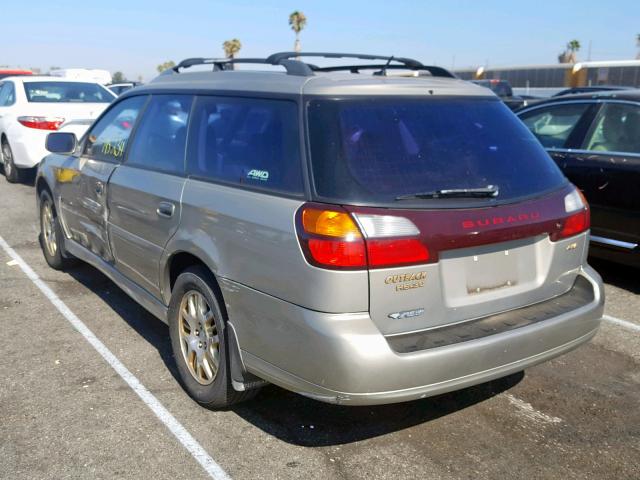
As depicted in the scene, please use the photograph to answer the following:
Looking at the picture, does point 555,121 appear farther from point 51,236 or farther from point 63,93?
point 63,93

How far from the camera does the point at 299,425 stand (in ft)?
11.5

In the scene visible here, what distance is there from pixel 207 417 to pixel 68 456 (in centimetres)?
70

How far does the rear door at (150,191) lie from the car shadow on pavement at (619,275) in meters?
4.00

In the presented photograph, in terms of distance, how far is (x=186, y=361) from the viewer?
3.77 metres

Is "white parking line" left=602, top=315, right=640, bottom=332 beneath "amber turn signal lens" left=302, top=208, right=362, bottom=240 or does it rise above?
beneath

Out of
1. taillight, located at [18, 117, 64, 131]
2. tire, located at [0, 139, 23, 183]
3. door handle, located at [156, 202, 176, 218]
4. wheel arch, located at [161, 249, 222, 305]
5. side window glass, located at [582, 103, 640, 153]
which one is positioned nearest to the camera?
wheel arch, located at [161, 249, 222, 305]

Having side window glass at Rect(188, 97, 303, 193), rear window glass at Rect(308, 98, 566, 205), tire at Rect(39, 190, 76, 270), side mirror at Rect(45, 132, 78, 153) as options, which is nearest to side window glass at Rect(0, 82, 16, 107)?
tire at Rect(39, 190, 76, 270)

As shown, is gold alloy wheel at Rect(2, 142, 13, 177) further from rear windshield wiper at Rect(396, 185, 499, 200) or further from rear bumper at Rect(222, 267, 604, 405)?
rear windshield wiper at Rect(396, 185, 499, 200)

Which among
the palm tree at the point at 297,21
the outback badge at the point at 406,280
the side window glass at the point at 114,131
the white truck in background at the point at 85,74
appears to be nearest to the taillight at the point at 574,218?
the outback badge at the point at 406,280

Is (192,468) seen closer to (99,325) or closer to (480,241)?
(480,241)

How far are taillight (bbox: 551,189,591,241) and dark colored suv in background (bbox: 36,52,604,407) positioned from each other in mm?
12

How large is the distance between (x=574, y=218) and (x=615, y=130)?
2.79 m

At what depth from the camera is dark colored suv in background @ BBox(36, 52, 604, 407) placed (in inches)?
110

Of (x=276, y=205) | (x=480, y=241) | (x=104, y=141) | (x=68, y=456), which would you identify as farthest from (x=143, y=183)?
(x=480, y=241)
